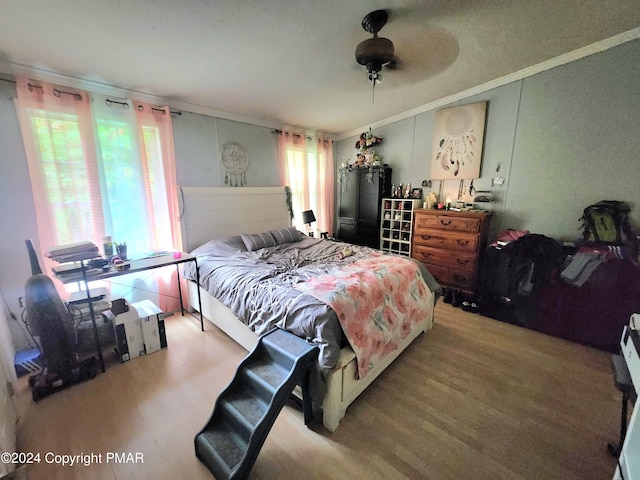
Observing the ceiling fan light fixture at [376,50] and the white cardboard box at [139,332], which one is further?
the white cardboard box at [139,332]

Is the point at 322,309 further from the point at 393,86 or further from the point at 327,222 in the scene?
the point at 327,222

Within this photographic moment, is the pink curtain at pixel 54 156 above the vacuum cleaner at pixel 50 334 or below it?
above

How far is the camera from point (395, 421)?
158 cm

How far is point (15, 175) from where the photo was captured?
2.13m

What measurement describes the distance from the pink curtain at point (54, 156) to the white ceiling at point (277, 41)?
0.19m

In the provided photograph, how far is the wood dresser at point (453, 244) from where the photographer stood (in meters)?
3.03

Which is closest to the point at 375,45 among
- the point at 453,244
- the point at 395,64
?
the point at 395,64

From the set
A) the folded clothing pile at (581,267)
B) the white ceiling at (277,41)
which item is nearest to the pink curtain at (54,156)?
the white ceiling at (277,41)

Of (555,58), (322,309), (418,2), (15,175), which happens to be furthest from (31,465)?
(555,58)

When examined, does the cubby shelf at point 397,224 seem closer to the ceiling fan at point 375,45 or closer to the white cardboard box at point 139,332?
the ceiling fan at point 375,45

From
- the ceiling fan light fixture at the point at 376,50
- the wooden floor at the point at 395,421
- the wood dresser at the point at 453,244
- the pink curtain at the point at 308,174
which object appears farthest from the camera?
the pink curtain at the point at 308,174

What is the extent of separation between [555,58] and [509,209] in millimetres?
1566

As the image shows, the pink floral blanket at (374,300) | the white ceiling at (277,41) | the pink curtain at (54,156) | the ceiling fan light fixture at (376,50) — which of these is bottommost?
the pink floral blanket at (374,300)

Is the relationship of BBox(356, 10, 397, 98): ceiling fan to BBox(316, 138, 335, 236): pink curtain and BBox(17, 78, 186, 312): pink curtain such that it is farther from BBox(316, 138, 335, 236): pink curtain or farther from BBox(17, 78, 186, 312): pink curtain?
BBox(316, 138, 335, 236): pink curtain
